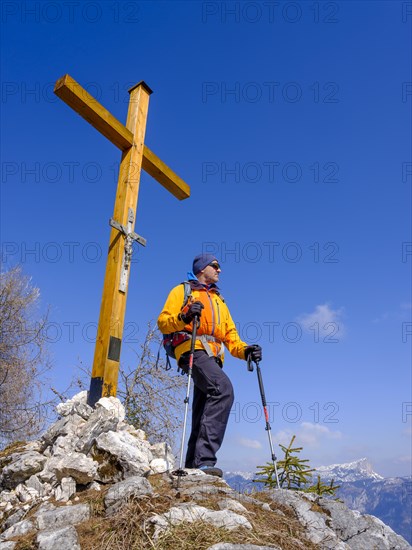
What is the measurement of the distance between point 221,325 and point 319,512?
2.44 m

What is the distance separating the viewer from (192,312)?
5453mm

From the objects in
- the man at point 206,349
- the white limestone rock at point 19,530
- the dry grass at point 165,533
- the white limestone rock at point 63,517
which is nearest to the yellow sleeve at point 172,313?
the man at point 206,349

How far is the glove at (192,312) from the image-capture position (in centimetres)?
546

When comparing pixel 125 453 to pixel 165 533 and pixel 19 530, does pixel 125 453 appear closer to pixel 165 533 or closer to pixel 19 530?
pixel 19 530

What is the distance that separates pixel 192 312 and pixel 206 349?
609 mm

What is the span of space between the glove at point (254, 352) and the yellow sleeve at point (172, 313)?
3.61 feet

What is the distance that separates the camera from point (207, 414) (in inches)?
216

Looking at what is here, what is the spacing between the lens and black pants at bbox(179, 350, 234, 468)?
5.36m

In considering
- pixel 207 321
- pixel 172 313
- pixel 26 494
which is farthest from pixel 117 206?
pixel 26 494

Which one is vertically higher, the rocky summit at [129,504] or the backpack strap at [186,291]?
the backpack strap at [186,291]

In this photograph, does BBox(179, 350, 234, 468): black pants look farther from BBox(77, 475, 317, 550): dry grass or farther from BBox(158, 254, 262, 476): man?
BBox(77, 475, 317, 550): dry grass

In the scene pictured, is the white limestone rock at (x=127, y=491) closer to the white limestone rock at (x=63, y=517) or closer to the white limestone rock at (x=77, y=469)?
the white limestone rock at (x=63, y=517)

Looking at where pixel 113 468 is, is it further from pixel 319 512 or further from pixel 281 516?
pixel 319 512

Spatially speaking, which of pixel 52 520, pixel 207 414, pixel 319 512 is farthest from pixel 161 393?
pixel 52 520
